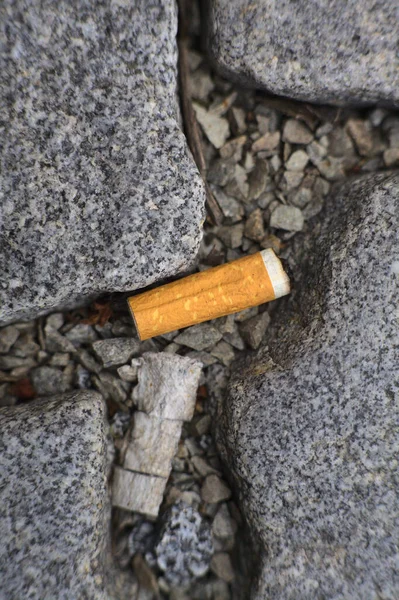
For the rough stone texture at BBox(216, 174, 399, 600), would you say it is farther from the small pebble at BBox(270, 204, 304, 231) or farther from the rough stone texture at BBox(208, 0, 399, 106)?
the rough stone texture at BBox(208, 0, 399, 106)

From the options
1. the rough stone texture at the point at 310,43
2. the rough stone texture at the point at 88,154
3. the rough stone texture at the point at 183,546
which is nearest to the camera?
the rough stone texture at the point at 88,154

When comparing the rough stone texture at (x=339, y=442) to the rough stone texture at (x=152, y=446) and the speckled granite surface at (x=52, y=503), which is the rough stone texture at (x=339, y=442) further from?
the speckled granite surface at (x=52, y=503)

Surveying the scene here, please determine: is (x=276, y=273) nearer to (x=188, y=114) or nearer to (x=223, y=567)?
(x=188, y=114)

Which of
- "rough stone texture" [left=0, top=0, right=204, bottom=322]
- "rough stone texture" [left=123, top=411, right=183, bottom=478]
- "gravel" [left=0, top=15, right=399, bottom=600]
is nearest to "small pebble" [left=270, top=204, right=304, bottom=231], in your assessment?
"gravel" [left=0, top=15, right=399, bottom=600]

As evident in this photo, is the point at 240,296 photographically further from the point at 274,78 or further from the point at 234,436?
the point at 274,78

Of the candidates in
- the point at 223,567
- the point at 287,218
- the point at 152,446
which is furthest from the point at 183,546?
the point at 287,218

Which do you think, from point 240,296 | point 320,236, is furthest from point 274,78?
point 240,296

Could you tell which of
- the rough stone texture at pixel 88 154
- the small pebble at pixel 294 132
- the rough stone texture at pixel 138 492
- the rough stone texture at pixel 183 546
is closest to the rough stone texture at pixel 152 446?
the rough stone texture at pixel 138 492

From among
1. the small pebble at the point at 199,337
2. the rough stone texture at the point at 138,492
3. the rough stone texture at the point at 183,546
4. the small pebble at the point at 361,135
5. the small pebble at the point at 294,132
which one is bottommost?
the rough stone texture at the point at 183,546
